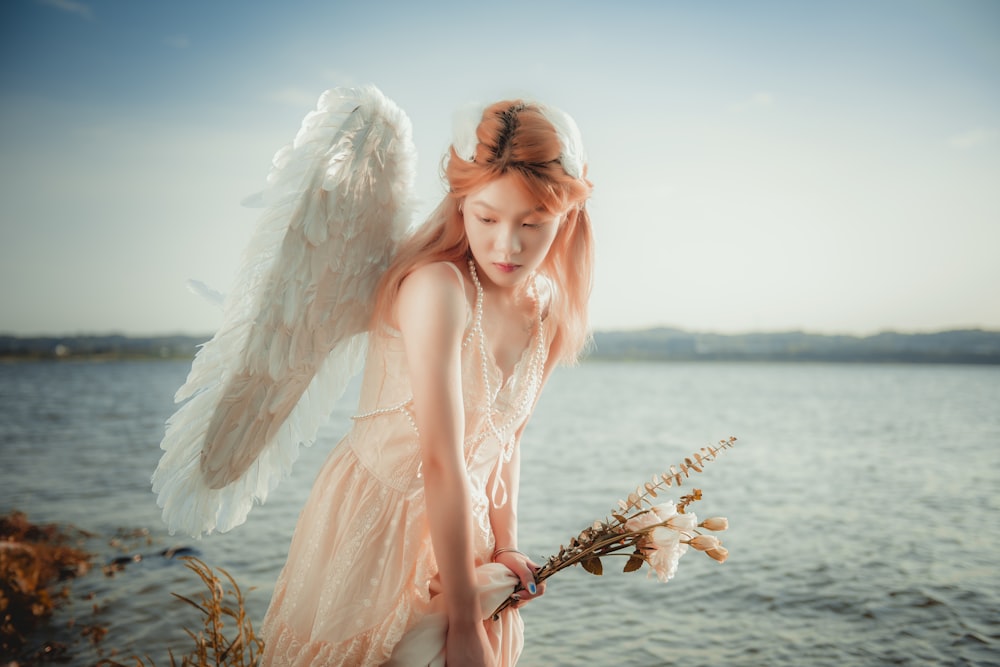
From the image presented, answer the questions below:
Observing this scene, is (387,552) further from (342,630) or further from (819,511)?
(819,511)

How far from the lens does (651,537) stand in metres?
1.76

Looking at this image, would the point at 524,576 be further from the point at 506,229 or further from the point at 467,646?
the point at 506,229

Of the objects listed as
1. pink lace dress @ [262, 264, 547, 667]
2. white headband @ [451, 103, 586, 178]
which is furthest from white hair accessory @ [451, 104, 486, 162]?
pink lace dress @ [262, 264, 547, 667]

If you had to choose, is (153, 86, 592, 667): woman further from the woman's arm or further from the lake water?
Answer: the lake water

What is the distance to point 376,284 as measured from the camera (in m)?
1.86

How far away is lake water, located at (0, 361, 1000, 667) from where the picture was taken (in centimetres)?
626

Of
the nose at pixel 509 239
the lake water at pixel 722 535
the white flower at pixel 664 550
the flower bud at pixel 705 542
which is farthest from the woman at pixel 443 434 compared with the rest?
the lake water at pixel 722 535

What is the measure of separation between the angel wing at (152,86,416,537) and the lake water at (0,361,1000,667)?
4708 mm

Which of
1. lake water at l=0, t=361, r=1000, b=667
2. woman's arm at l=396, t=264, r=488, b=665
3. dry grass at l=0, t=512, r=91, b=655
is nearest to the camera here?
woman's arm at l=396, t=264, r=488, b=665

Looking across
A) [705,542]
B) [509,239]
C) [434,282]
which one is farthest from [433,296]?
[705,542]

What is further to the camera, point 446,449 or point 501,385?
point 501,385

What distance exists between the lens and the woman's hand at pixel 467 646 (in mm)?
1652

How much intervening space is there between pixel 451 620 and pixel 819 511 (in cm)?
1121

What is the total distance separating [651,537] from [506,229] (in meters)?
0.81
